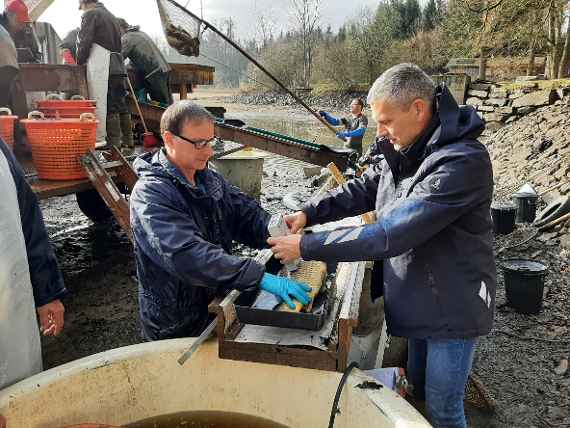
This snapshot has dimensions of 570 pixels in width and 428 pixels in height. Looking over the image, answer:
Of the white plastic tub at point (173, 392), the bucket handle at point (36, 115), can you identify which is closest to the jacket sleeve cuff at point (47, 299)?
the white plastic tub at point (173, 392)

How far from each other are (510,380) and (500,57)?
74.3 feet

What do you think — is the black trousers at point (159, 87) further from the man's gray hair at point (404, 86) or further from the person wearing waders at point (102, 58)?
the man's gray hair at point (404, 86)

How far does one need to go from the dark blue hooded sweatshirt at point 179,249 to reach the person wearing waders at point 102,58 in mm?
4033

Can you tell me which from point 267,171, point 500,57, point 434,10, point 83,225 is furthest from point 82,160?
point 434,10

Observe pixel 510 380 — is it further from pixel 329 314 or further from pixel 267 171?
pixel 267 171

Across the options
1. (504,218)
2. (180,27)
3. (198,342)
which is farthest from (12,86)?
(504,218)

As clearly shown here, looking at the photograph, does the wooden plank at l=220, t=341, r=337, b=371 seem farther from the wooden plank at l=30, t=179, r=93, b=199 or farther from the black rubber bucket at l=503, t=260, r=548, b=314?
the black rubber bucket at l=503, t=260, r=548, b=314

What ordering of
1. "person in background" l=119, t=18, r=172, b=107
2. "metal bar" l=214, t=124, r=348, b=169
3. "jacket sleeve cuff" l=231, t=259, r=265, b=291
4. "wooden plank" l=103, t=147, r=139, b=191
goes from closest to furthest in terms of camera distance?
"jacket sleeve cuff" l=231, t=259, r=265, b=291 → "wooden plank" l=103, t=147, r=139, b=191 → "metal bar" l=214, t=124, r=348, b=169 → "person in background" l=119, t=18, r=172, b=107

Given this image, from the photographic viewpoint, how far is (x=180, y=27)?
7.17 metres

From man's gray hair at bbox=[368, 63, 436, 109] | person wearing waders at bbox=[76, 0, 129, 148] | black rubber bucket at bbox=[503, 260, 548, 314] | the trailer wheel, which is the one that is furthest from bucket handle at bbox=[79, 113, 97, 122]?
black rubber bucket at bbox=[503, 260, 548, 314]

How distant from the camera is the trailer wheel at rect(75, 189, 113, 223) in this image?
24.8 feet

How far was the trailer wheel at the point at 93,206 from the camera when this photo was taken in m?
7.57

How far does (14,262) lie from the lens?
2072mm

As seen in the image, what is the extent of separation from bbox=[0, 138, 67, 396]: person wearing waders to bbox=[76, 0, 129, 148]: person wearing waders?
4031 millimetres
